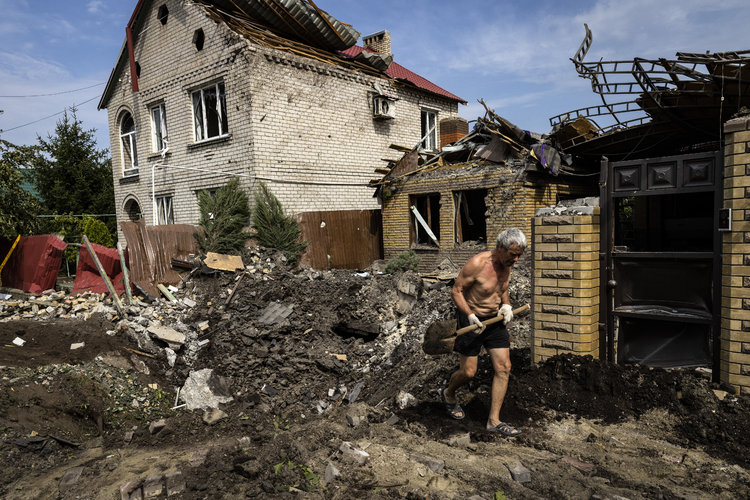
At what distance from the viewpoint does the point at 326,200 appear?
45.9 ft

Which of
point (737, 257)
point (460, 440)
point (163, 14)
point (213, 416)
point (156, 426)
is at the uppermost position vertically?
point (163, 14)

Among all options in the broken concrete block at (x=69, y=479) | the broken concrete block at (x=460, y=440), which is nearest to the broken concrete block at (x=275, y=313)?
the broken concrete block at (x=69, y=479)

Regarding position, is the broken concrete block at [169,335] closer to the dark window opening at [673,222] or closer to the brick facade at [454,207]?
the brick facade at [454,207]

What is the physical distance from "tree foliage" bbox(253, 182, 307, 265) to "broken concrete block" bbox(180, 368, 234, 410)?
5778 mm

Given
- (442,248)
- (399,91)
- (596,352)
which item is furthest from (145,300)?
(399,91)

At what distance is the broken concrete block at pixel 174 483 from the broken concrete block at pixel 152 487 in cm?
5

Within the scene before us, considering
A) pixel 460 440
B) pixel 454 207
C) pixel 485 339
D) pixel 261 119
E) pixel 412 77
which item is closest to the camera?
pixel 460 440

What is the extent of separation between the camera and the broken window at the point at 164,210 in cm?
1490

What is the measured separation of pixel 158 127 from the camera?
15141 millimetres

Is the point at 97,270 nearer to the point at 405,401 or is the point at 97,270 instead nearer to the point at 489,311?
the point at 405,401

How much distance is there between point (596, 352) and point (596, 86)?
15.4ft

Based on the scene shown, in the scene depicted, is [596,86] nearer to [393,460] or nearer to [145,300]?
[393,460]

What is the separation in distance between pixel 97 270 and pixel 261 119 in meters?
5.50

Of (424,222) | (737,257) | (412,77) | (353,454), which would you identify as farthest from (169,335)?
(412,77)
